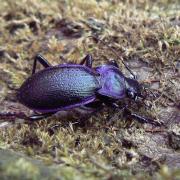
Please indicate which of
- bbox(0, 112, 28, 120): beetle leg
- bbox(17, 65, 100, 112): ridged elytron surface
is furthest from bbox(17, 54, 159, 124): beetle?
bbox(0, 112, 28, 120): beetle leg

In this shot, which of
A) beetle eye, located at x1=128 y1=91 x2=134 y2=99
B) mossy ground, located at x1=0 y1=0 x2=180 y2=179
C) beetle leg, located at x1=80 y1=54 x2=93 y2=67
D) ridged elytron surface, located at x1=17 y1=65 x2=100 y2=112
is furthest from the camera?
beetle leg, located at x1=80 y1=54 x2=93 y2=67

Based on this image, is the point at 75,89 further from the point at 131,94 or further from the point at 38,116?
the point at 131,94

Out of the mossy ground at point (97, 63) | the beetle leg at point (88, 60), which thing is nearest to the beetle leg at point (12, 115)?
the mossy ground at point (97, 63)

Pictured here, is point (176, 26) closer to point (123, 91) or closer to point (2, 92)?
point (123, 91)

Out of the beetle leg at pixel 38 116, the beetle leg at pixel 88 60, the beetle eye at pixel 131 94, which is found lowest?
the beetle leg at pixel 38 116

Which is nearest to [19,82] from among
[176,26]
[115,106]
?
[115,106]

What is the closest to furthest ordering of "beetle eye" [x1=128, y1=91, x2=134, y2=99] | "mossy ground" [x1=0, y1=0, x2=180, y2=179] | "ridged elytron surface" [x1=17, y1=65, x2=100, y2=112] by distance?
"mossy ground" [x1=0, y1=0, x2=180, y2=179]
"ridged elytron surface" [x1=17, y1=65, x2=100, y2=112]
"beetle eye" [x1=128, y1=91, x2=134, y2=99]

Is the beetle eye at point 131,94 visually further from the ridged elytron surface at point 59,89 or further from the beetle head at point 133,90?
the ridged elytron surface at point 59,89

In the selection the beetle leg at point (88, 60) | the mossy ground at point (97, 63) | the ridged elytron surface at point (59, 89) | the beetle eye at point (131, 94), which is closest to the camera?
the mossy ground at point (97, 63)

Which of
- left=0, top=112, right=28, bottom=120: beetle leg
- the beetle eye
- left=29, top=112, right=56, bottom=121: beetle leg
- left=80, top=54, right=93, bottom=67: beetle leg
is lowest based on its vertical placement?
left=0, top=112, right=28, bottom=120: beetle leg

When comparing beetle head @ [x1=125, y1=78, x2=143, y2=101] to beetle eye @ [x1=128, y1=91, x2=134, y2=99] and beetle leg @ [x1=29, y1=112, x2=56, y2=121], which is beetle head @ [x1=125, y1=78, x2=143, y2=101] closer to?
beetle eye @ [x1=128, y1=91, x2=134, y2=99]
